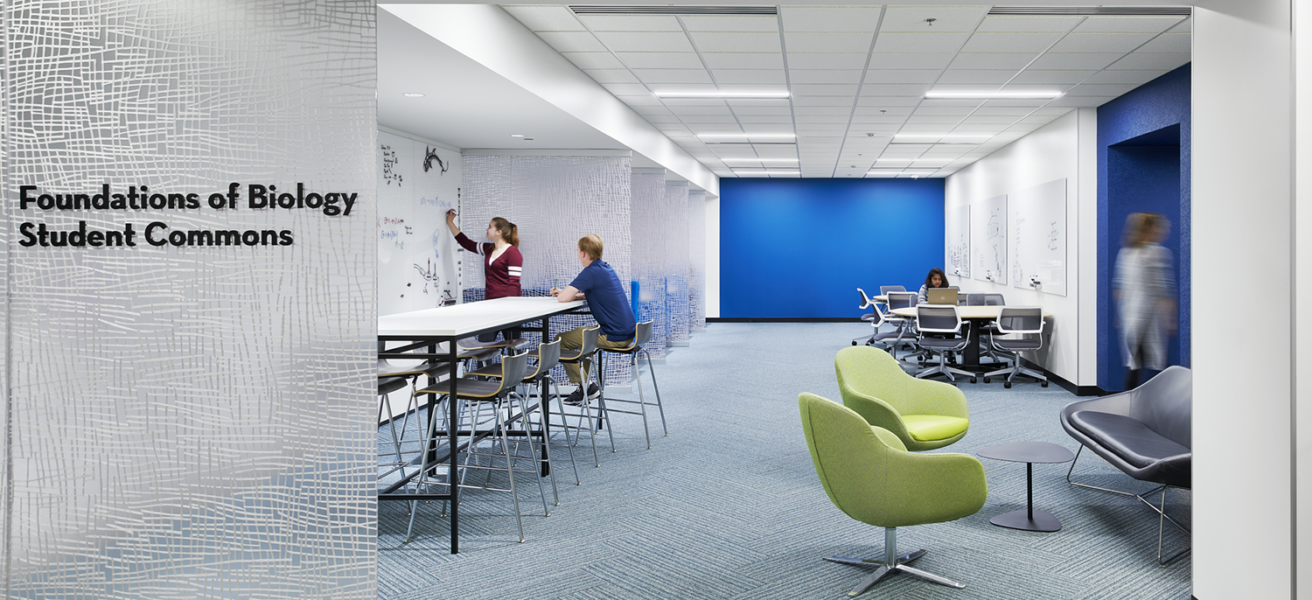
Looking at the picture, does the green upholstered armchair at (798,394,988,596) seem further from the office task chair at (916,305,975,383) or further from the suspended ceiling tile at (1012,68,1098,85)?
the office task chair at (916,305,975,383)

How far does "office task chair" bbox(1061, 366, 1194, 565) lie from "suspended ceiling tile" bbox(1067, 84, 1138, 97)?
3.01m

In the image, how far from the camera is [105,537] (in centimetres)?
233

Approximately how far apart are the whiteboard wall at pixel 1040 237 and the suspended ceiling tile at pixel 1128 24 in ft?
9.72

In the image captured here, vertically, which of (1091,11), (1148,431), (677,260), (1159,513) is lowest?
(1159,513)

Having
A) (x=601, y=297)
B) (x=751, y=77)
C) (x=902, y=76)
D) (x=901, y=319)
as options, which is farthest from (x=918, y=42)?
(x=901, y=319)

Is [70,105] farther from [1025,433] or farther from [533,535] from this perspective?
[1025,433]

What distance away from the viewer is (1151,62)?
5406mm

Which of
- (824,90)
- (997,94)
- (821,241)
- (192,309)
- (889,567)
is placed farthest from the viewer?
(821,241)

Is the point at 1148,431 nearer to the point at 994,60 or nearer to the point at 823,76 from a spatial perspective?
the point at 994,60

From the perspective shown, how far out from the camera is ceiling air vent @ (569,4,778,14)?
4.33 meters

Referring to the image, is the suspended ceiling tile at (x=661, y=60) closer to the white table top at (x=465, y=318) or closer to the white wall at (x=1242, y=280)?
the white table top at (x=465, y=318)

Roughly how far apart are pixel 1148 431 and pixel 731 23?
315cm

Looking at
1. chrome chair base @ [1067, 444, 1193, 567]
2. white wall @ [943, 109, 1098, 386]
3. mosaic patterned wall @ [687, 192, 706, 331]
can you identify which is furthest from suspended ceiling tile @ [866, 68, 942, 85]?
mosaic patterned wall @ [687, 192, 706, 331]

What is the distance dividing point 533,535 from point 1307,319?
9.50ft
